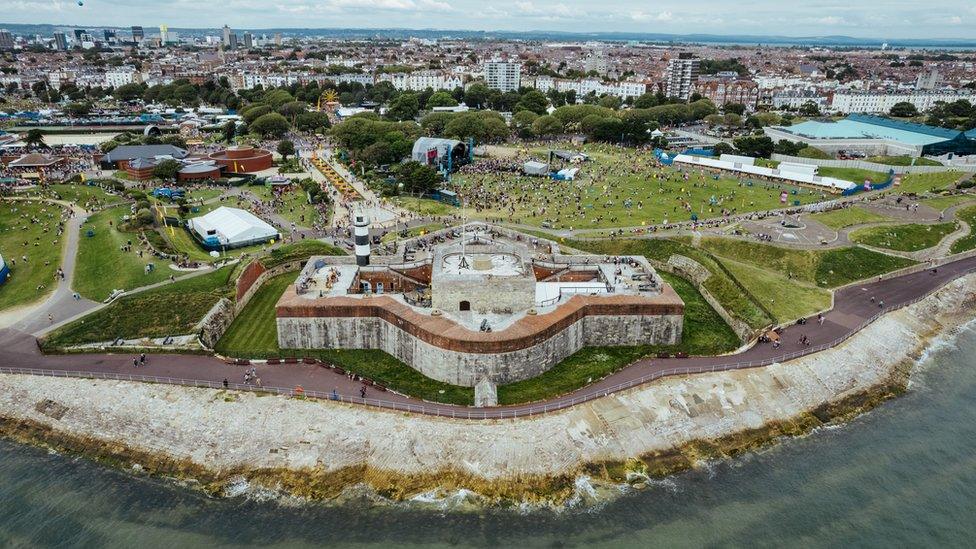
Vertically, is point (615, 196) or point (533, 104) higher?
point (533, 104)

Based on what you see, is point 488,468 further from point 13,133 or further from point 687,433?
point 13,133

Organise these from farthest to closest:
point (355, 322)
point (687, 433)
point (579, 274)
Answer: point (579, 274) → point (355, 322) → point (687, 433)

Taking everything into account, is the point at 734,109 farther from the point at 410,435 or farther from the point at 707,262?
the point at 410,435

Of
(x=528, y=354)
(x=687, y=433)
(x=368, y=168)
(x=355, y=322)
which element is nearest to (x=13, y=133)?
(x=368, y=168)

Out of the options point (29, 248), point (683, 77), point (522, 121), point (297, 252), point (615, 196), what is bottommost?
point (29, 248)

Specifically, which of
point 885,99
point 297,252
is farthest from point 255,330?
point 885,99

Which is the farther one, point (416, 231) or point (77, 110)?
point (77, 110)

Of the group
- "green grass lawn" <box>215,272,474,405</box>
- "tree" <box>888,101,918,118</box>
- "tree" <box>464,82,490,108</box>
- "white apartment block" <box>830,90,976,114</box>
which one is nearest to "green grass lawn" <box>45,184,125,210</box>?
"green grass lawn" <box>215,272,474,405</box>
